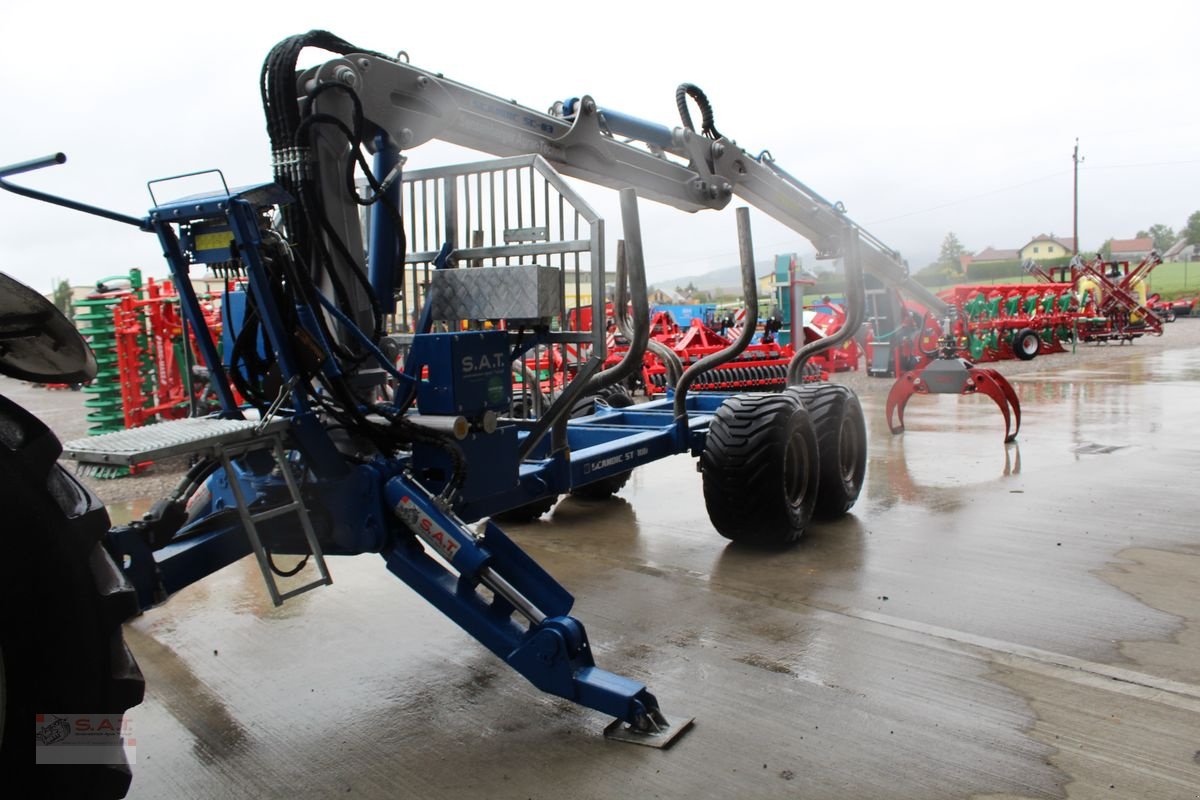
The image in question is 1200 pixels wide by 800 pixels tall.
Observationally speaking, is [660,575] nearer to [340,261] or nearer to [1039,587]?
[1039,587]

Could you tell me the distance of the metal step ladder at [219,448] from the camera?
10.1 feet

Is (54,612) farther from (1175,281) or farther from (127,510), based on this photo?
(1175,281)

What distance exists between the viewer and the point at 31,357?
2852mm

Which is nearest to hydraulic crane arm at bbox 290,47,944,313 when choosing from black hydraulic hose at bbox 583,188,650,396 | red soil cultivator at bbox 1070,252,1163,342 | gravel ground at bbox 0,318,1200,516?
black hydraulic hose at bbox 583,188,650,396

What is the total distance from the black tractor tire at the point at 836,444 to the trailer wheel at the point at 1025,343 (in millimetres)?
16700

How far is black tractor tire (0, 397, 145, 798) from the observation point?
90.0 inches

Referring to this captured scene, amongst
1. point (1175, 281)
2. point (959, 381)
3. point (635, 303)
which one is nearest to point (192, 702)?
point (635, 303)

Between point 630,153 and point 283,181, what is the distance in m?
2.95

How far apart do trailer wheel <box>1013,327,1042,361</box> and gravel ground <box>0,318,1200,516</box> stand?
0.25 metres

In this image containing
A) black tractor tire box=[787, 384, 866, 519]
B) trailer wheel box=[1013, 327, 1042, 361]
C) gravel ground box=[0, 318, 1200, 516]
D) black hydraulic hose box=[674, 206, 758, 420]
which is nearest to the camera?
black hydraulic hose box=[674, 206, 758, 420]

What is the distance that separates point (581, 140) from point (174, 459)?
20.9 feet

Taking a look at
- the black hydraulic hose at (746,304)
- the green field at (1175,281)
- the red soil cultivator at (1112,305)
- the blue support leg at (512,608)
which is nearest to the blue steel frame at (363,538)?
the blue support leg at (512,608)

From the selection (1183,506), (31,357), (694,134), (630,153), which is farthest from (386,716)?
(1183,506)

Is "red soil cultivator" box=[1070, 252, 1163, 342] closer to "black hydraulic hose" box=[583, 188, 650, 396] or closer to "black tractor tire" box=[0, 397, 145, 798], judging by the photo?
"black hydraulic hose" box=[583, 188, 650, 396]
